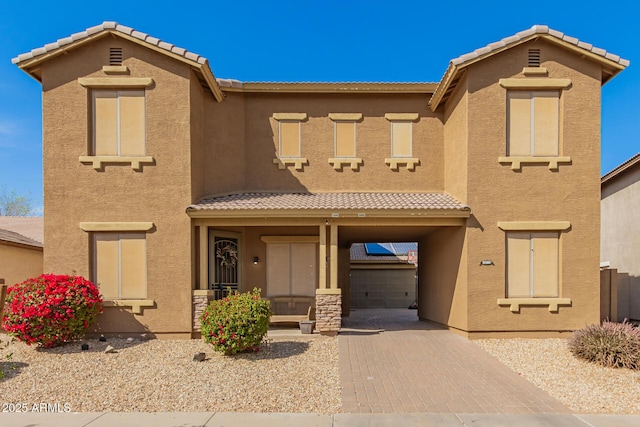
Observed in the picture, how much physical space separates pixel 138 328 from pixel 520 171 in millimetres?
11442

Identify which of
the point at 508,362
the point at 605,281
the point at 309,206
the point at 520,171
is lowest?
the point at 508,362

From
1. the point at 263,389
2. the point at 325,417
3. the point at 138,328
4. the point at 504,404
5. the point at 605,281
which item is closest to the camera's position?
the point at 325,417

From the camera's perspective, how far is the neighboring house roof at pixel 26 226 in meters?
15.7

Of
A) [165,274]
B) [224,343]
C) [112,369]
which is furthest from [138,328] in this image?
[224,343]

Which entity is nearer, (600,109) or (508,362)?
(508,362)

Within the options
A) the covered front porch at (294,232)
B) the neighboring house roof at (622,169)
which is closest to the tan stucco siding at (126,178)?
the covered front porch at (294,232)

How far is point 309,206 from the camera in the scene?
1202 cm

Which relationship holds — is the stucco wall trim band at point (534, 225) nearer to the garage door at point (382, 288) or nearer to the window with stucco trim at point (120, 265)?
the window with stucco trim at point (120, 265)

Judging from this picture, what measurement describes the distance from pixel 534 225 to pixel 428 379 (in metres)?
5.96

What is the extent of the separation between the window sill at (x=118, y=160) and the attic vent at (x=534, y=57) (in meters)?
11.0

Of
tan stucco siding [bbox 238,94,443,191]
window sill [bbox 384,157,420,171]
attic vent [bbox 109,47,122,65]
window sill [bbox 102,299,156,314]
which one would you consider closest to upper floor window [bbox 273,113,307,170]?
tan stucco siding [bbox 238,94,443,191]

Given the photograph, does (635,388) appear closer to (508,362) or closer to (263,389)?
(508,362)

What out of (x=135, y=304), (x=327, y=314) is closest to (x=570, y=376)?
(x=327, y=314)

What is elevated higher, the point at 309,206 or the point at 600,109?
the point at 600,109
